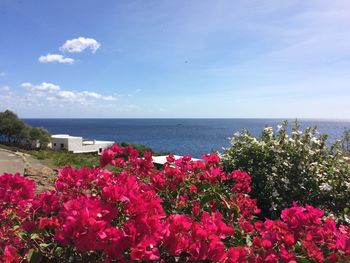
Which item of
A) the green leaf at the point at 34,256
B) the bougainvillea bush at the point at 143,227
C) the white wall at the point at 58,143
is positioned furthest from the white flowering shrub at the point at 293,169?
the white wall at the point at 58,143

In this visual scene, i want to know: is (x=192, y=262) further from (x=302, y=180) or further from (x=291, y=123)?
(x=291, y=123)

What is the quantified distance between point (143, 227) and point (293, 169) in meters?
3.94

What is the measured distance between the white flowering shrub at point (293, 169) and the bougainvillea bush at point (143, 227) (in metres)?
2.26

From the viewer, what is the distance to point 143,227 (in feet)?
4.68

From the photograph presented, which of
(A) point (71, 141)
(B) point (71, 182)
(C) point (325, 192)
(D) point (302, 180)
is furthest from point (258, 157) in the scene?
(A) point (71, 141)

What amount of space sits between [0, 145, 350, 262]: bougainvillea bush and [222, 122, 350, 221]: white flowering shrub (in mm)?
2261

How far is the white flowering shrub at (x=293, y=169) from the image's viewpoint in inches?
186

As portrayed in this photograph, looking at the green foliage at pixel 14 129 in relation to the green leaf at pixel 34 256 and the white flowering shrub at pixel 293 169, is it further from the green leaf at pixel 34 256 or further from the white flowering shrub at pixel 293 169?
the green leaf at pixel 34 256

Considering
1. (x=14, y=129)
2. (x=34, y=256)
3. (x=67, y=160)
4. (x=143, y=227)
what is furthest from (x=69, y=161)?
(x=14, y=129)

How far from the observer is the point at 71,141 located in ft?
165

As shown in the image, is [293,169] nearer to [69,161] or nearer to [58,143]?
[69,161]

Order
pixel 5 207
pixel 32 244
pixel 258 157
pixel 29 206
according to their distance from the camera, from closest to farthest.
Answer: pixel 32 244 → pixel 5 207 → pixel 29 206 → pixel 258 157

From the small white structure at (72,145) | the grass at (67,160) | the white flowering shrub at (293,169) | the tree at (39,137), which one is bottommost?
the small white structure at (72,145)

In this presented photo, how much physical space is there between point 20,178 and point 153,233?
115cm
